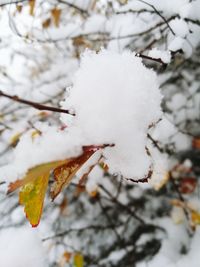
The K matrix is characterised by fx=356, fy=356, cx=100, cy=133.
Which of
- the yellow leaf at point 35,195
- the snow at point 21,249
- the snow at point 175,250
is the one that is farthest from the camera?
the snow at point 175,250

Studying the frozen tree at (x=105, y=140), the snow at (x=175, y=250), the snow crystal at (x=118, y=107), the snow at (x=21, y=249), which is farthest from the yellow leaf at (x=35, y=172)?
the snow at (x=175, y=250)

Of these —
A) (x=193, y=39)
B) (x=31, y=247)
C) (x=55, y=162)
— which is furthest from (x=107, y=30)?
(x=55, y=162)

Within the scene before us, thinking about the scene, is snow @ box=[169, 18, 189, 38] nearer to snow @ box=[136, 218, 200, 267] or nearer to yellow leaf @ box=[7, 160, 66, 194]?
yellow leaf @ box=[7, 160, 66, 194]

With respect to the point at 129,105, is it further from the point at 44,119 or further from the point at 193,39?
the point at 44,119

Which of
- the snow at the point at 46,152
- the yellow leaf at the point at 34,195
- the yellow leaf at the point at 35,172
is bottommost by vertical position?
the yellow leaf at the point at 34,195

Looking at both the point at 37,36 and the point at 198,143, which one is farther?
the point at 198,143

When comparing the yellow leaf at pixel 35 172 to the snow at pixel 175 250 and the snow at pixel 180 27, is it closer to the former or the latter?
the snow at pixel 180 27

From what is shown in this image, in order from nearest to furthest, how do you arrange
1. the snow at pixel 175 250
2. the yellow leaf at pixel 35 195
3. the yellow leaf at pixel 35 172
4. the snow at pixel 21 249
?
1. the yellow leaf at pixel 35 172
2. the yellow leaf at pixel 35 195
3. the snow at pixel 21 249
4. the snow at pixel 175 250
